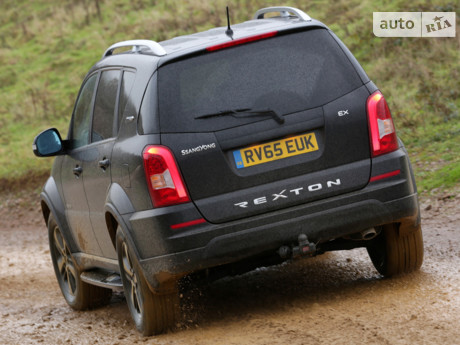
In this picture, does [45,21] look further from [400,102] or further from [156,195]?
[156,195]

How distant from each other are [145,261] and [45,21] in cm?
2664

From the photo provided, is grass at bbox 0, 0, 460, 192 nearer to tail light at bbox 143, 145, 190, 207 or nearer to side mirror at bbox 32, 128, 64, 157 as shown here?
side mirror at bbox 32, 128, 64, 157

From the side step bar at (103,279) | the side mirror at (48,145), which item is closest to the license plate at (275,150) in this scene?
the side step bar at (103,279)

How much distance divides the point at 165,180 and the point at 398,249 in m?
1.92

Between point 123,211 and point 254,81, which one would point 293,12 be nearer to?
point 254,81

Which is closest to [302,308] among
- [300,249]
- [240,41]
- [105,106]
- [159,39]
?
[300,249]

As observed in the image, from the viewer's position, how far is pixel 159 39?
24484mm

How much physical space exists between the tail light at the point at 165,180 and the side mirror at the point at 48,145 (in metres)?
1.93

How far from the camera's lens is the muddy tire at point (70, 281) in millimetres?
7590

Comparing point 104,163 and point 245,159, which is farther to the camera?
point 104,163

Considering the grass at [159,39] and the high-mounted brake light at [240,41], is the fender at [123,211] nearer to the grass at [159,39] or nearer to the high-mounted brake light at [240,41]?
the high-mounted brake light at [240,41]

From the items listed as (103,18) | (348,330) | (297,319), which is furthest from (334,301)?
(103,18)

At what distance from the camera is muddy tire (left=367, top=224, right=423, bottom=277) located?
633 cm

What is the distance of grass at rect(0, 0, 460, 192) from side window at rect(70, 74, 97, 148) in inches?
181
